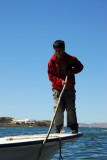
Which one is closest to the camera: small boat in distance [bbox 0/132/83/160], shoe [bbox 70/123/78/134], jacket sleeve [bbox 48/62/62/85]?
small boat in distance [bbox 0/132/83/160]

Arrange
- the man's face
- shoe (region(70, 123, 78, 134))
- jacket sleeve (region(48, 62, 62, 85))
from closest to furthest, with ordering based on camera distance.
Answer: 1. the man's face
2. jacket sleeve (region(48, 62, 62, 85))
3. shoe (region(70, 123, 78, 134))

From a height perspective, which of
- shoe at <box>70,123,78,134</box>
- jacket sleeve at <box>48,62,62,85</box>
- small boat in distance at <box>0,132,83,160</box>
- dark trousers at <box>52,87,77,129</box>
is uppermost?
jacket sleeve at <box>48,62,62,85</box>

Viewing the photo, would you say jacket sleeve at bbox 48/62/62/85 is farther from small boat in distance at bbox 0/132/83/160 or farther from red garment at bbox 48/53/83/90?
small boat in distance at bbox 0/132/83/160

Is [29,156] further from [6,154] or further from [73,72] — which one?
[73,72]

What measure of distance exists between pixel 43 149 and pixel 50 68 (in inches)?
73.2

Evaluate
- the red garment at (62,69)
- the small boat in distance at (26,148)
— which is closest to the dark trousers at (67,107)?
the red garment at (62,69)

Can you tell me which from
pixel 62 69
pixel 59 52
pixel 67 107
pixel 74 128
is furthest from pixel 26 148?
pixel 59 52

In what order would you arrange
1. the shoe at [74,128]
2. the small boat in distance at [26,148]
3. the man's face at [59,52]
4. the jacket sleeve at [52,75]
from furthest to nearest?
the shoe at [74,128], the jacket sleeve at [52,75], the man's face at [59,52], the small boat in distance at [26,148]

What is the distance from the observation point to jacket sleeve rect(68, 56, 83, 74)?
238 inches

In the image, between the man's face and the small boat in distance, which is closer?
the small boat in distance

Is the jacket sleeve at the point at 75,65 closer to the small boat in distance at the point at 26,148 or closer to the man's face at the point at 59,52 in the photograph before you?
the man's face at the point at 59,52

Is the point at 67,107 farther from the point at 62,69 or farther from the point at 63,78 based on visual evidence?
the point at 62,69

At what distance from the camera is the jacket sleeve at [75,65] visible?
19.9 feet

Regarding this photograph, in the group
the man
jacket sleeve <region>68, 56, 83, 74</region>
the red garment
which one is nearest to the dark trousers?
the man
